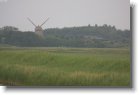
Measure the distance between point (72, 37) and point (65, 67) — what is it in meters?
0.17

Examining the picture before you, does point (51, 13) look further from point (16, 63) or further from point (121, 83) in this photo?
point (121, 83)

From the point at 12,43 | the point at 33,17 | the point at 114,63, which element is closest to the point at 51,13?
the point at 33,17

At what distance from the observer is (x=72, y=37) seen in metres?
1.95

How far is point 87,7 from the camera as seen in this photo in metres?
1.93

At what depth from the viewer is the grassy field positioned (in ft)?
6.29

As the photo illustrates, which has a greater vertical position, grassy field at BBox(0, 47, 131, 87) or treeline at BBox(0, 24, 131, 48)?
treeline at BBox(0, 24, 131, 48)

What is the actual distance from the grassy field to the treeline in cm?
3

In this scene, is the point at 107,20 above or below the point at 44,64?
above

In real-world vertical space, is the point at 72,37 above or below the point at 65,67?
above

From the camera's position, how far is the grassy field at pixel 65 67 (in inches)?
75.5

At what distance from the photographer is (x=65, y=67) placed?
193 cm

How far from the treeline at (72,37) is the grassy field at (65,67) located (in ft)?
0.10

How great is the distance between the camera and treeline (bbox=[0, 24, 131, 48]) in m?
1.93

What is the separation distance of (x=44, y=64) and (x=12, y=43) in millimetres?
208
